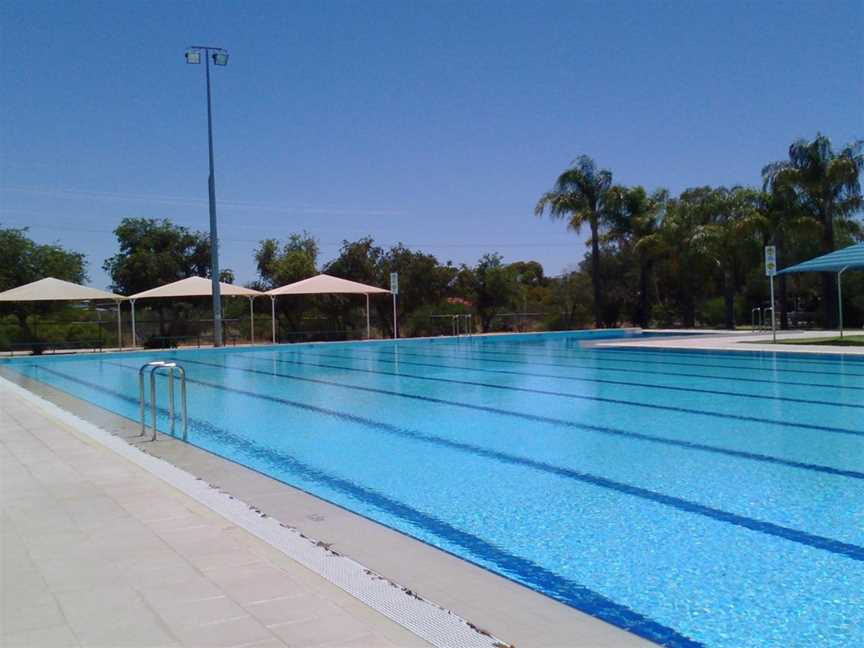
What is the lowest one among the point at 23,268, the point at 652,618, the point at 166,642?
the point at 652,618

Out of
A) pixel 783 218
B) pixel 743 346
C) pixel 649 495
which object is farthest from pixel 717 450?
pixel 783 218

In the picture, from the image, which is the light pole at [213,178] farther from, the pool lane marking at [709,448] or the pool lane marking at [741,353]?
the pool lane marking at [709,448]

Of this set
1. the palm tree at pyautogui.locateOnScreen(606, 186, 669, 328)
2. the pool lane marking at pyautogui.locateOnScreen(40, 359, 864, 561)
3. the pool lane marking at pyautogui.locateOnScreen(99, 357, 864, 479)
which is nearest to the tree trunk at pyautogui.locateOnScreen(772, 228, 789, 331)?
the palm tree at pyautogui.locateOnScreen(606, 186, 669, 328)

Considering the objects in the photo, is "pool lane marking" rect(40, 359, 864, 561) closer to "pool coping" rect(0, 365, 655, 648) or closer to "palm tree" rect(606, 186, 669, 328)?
"pool coping" rect(0, 365, 655, 648)

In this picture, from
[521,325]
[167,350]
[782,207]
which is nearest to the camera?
[167,350]

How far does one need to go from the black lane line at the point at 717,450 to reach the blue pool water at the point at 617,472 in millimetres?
37

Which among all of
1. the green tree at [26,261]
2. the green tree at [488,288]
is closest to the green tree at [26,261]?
the green tree at [26,261]

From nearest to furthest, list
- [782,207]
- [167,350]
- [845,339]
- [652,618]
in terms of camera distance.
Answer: [652,618]
[845,339]
[167,350]
[782,207]

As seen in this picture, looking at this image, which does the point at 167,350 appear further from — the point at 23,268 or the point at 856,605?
the point at 856,605

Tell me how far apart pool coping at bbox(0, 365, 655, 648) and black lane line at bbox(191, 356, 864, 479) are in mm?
3992

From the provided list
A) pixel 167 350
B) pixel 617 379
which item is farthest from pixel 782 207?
pixel 167 350

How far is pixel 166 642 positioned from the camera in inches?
116

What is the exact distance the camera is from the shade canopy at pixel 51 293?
22812 millimetres

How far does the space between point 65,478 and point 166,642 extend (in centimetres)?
355
